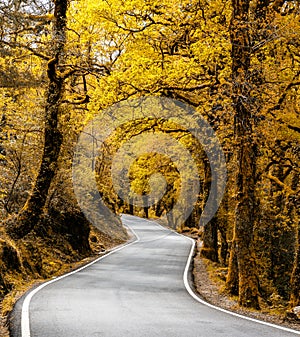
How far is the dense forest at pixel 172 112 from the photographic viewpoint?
13.9 metres

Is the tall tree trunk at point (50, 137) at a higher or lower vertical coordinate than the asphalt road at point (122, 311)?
higher

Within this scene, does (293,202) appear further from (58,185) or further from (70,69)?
(58,185)

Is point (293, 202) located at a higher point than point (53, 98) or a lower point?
lower

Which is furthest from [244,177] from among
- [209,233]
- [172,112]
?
[209,233]

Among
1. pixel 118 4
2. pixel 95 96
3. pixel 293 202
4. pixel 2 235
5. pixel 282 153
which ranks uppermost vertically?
pixel 118 4

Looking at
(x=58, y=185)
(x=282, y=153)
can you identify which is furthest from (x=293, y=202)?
(x=58, y=185)

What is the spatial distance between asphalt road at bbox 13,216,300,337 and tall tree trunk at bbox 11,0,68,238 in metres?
2.81

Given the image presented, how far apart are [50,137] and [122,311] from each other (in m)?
9.86

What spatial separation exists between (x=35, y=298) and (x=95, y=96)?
8689mm

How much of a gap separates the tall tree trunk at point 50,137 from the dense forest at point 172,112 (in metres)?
0.04

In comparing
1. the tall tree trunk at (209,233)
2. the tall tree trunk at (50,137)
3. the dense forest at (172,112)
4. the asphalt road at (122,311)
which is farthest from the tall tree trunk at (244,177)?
the tall tree trunk at (209,233)

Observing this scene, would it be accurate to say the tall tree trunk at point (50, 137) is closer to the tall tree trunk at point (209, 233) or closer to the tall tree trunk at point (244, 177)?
the tall tree trunk at point (244, 177)

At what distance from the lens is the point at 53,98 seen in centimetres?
1869

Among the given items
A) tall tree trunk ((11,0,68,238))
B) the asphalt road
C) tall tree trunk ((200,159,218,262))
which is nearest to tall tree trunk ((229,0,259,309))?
the asphalt road
